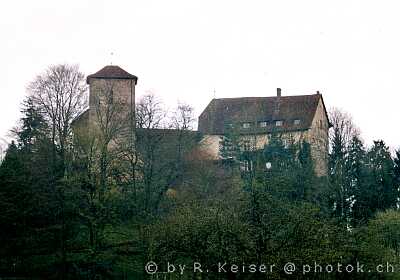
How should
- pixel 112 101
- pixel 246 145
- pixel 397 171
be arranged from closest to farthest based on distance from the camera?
pixel 112 101 < pixel 397 171 < pixel 246 145

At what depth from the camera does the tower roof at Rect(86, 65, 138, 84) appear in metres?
59.8

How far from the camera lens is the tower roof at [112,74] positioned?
196ft

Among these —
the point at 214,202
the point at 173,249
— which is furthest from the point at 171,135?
the point at 173,249

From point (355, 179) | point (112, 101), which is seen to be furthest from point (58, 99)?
point (355, 179)

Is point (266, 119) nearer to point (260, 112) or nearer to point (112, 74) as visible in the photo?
point (260, 112)

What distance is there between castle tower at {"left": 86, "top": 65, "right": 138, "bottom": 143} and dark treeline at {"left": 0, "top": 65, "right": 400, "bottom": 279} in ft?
1.29

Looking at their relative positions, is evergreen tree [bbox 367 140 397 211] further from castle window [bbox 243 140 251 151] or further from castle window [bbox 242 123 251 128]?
castle window [bbox 242 123 251 128]

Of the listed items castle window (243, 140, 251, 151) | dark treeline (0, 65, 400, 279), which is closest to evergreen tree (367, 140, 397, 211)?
dark treeline (0, 65, 400, 279)

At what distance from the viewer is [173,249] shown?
1176 inches

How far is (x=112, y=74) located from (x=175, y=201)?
1836 centimetres

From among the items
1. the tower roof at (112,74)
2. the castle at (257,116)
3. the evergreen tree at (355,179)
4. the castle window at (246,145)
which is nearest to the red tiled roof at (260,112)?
the castle at (257,116)

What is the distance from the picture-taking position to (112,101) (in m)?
56.3

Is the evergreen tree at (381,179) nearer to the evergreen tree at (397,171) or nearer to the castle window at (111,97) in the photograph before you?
the evergreen tree at (397,171)

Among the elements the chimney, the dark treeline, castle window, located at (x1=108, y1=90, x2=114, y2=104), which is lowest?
the dark treeline
